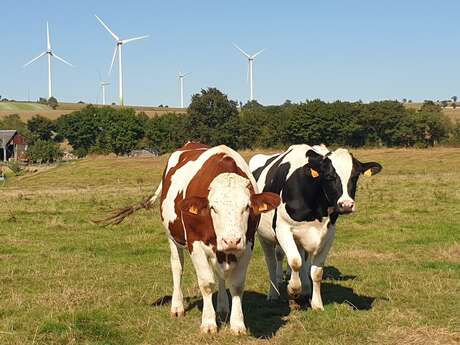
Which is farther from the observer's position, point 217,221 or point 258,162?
point 258,162

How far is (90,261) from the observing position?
39.4 feet

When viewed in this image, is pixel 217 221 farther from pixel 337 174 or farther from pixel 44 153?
pixel 44 153

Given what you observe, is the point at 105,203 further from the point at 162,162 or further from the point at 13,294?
the point at 162,162

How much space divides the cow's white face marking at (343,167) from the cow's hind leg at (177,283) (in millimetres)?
2396

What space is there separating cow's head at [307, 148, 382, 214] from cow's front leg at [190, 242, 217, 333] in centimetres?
179

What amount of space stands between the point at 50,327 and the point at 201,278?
6.19ft

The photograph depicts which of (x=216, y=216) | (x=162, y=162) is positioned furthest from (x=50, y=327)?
(x=162, y=162)

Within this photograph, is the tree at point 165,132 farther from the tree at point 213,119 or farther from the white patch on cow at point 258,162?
the white patch on cow at point 258,162

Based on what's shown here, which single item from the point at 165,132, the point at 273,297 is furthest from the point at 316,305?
the point at 165,132

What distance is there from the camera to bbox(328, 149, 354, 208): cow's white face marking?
7.25 meters

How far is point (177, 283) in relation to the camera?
8109mm

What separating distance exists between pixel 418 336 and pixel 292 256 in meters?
1.80

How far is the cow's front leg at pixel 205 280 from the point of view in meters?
6.52

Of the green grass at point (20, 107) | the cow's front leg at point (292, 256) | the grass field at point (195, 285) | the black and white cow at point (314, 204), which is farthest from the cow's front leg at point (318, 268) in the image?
the green grass at point (20, 107)
